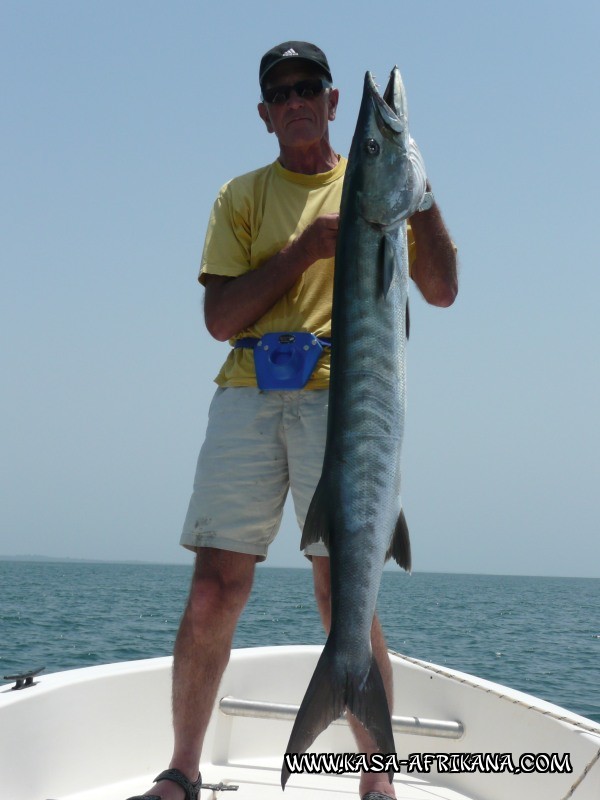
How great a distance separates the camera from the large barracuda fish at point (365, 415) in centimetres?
267

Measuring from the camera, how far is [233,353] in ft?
12.6

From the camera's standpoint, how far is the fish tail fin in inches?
103

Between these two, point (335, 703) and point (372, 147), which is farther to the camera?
point (372, 147)

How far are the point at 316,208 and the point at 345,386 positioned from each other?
50.3 inches

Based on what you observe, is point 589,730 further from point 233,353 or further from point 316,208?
point 316,208

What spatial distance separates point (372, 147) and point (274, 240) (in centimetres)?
99

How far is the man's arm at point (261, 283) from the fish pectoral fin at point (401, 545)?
1.08 meters

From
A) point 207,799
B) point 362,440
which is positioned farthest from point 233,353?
point 207,799

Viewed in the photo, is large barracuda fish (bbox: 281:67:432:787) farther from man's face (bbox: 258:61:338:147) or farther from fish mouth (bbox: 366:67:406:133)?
man's face (bbox: 258:61:338:147)

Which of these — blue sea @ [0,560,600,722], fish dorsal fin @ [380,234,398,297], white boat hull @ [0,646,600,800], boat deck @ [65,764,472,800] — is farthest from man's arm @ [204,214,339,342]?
blue sea @ [0,560,600,722]

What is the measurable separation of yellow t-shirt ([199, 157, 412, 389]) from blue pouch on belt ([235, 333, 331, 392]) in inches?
2.1

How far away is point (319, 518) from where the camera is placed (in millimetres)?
2799

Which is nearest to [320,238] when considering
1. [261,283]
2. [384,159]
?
[261,283]

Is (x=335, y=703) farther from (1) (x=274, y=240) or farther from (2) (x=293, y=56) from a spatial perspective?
(2) (x=293, y=56)
